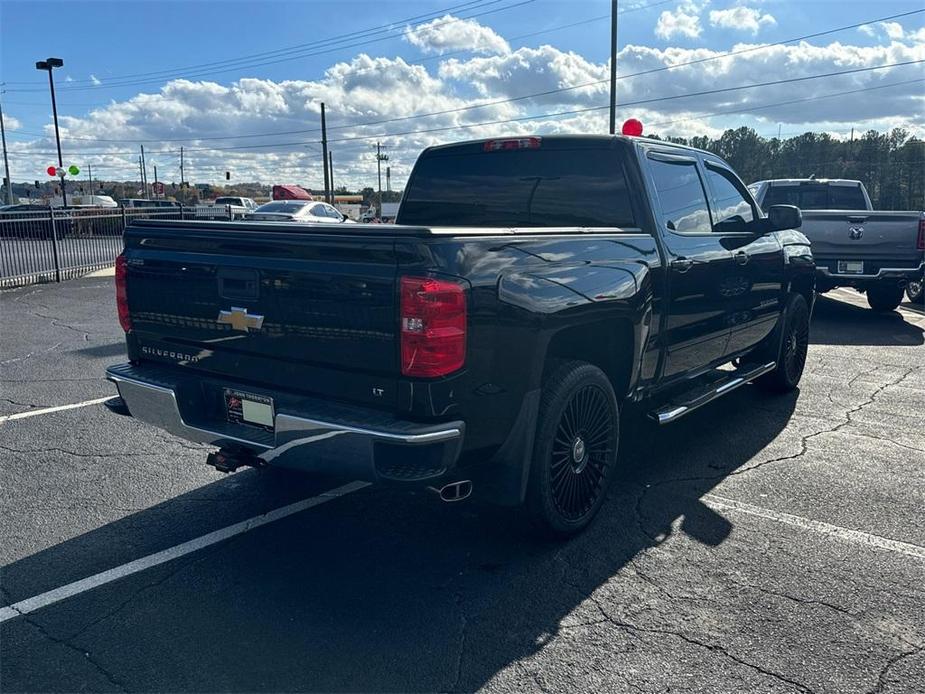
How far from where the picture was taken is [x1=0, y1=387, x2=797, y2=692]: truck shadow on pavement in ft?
9.49

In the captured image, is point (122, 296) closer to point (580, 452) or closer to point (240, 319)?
point (240, 319)

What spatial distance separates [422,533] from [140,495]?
1717 millimetres

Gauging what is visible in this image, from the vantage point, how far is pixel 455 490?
3.35 metres

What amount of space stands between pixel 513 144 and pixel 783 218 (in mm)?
2393

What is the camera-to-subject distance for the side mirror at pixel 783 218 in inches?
236

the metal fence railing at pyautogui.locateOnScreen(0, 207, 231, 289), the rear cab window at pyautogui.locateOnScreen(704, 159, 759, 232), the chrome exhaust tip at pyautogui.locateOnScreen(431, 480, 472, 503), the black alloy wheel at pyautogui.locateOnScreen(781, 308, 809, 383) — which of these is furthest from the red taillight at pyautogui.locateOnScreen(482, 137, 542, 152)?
the metal fence railing at pyautogui.locateOnScreen(0, 207, 231, 289)

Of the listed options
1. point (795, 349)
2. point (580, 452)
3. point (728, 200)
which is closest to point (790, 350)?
point (795, 349)

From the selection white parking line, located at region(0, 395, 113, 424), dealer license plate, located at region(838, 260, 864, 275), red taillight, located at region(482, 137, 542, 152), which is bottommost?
white parking line, located at region(0, 395, 113, 424)

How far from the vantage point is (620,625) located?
322 cm

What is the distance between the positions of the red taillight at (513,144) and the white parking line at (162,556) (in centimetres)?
231

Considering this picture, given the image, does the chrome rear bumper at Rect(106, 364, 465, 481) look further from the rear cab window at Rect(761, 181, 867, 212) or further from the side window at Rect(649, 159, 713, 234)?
the rear cab window at Rect(761, 181, 867, 212)

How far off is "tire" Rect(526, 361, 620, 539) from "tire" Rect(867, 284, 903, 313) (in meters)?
9.51

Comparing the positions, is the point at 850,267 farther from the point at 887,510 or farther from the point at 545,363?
the point at 545,363

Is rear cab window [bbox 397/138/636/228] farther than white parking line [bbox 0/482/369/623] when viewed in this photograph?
Yes
